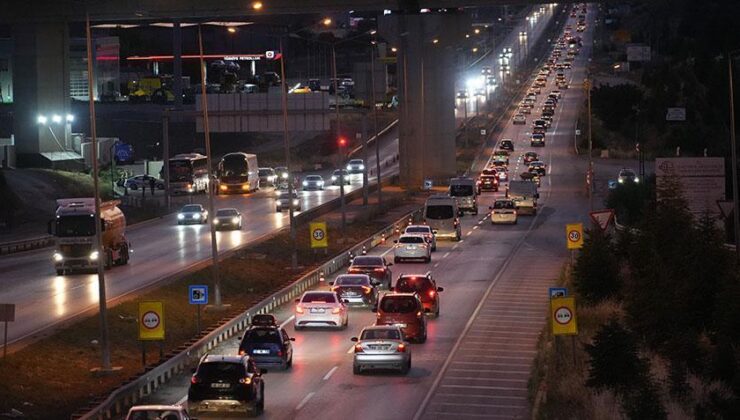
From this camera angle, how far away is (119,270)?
57500mm

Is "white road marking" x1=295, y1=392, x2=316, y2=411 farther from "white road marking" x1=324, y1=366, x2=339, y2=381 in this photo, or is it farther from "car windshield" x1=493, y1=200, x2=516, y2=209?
"car windshield" x1=493, y1=200, x2=516, y2=209

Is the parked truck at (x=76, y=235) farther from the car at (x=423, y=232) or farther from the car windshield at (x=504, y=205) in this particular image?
the car windshield at (x=504, y=205)

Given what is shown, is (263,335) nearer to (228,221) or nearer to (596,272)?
(596,272)

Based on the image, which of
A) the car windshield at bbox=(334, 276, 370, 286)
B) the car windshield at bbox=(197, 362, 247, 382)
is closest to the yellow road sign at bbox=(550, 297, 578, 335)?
the car windshield at bbox=(197, 362, 247, 382)

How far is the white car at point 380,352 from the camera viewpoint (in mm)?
35438

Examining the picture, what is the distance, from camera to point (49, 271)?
2270 inches

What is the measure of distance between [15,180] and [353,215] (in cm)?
2215

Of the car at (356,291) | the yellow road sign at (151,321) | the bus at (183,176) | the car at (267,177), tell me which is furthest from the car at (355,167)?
the yellow road sign at (151,321)

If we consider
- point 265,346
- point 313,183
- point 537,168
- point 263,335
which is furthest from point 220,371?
point 537,168

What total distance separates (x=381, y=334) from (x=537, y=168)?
7932cm

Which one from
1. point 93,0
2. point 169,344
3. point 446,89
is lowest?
point 169,344

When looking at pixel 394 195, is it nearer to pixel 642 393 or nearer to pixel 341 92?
pixel 642 393

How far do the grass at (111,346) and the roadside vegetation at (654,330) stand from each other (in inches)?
403

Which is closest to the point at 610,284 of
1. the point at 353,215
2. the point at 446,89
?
the point at 353,215
